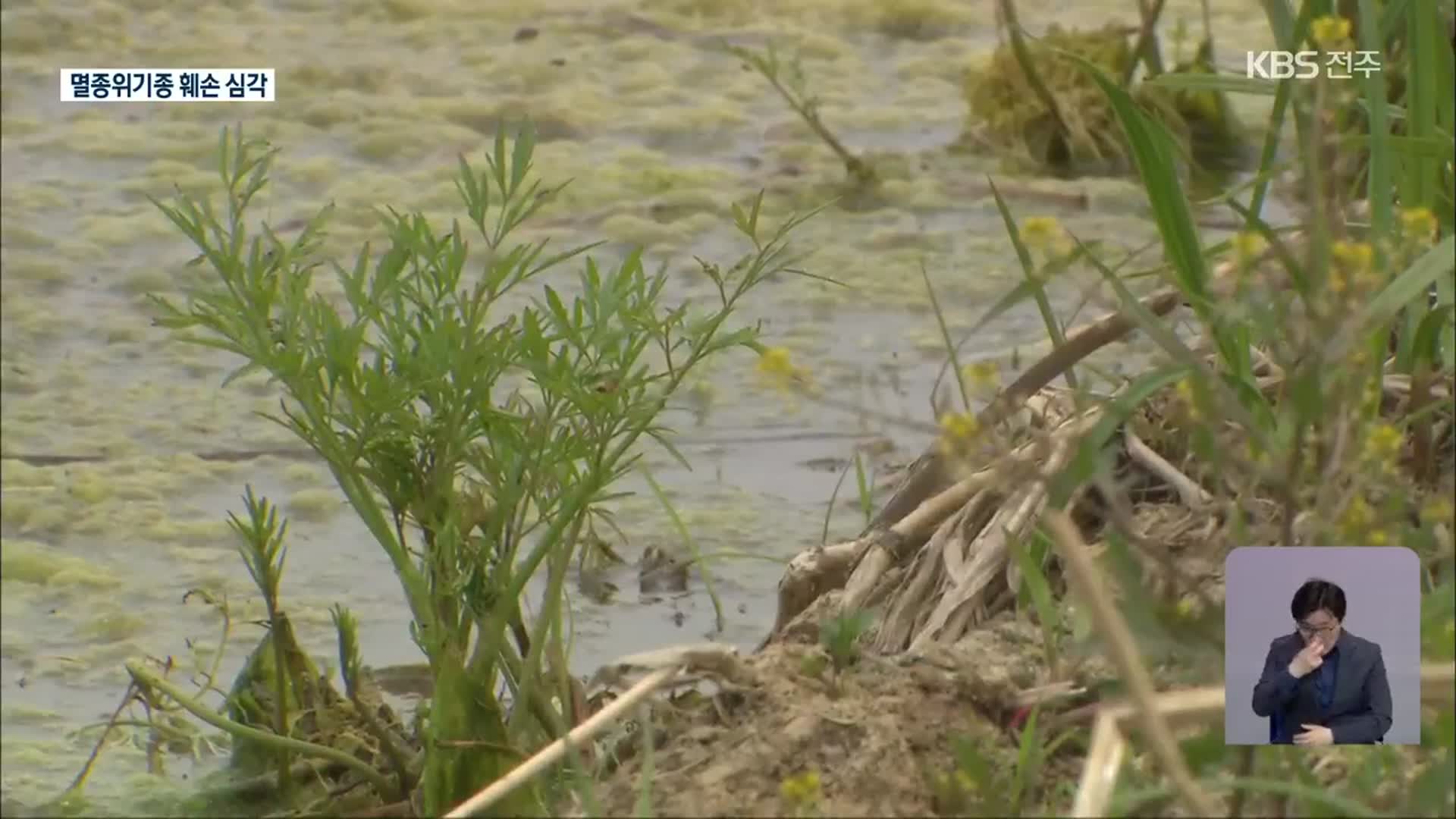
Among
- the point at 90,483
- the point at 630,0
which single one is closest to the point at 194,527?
the point at 90,483

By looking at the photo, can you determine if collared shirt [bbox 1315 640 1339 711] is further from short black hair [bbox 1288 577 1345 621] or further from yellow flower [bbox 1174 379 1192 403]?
yellow flower [bbox 1174 379 1192 403]

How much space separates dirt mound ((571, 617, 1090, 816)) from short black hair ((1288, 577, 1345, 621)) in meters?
0.21

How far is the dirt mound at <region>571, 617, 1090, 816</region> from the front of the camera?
1.47 meters

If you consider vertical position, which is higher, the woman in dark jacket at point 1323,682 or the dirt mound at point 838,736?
the woman in dark jacket at point 1323,682

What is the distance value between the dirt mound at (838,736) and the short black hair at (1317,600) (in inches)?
8.2

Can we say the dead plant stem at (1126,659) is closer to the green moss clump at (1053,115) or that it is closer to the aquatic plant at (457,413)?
the aquatic plant at (457,413)

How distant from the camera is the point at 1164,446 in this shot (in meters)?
1.89

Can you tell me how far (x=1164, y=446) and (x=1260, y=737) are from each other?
1.93ft

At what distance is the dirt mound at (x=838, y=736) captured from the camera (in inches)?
57.9

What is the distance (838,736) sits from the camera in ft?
4.97

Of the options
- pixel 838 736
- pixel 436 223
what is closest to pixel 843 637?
pixel 838 736

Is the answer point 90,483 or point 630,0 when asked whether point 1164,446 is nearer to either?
point 90,483
